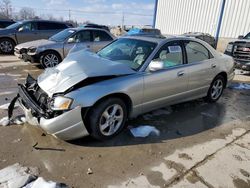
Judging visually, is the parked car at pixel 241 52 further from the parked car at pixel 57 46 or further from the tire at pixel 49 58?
the tire at pixel 49 58

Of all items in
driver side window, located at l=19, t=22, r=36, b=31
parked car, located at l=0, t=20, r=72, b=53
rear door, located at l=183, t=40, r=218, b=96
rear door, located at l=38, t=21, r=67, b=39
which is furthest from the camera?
rear door, located at l=38, t=21, r=67, b=39

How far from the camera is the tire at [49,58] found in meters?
8.75

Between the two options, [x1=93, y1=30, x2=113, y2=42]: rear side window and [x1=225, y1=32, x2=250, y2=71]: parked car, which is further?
[x1=93, y1=30, x2=113, y2=42]: rear side window

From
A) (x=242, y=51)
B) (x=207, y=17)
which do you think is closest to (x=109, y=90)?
(x=242, y=51)

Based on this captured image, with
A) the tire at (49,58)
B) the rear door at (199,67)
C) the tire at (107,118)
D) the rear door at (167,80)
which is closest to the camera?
the tire at (107,118)

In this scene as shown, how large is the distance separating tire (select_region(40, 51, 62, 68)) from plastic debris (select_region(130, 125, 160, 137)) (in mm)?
5725

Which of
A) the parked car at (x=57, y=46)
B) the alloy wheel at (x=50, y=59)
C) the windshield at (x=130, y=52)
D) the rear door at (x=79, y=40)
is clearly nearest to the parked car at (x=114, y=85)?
the windshield at (x=130, y=52)

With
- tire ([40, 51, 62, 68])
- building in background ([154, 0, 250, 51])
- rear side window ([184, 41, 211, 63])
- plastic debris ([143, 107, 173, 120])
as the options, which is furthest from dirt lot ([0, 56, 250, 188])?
building in background ([154, 0, 250, 51])

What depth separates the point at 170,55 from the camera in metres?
4.60

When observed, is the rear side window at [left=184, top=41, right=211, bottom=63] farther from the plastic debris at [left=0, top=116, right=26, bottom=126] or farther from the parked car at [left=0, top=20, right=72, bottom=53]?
the parked car at [left=0, top=20, right=72, bottom=53]

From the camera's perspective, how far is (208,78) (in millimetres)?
5398

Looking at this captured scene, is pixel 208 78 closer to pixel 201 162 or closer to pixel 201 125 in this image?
pixel 201 125

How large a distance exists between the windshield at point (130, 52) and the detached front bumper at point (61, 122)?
1.34m

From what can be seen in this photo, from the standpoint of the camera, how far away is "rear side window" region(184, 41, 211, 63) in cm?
496
